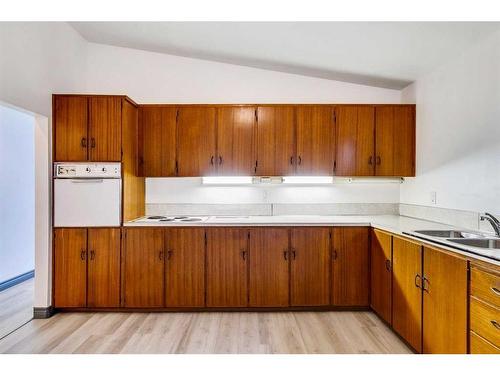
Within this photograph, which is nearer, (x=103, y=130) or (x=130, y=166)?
(x=103, y=130)

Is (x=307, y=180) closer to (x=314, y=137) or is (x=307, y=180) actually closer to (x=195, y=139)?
(x=314, y=137)

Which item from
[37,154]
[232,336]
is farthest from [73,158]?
[232,336]

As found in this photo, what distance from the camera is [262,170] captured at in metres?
3.50

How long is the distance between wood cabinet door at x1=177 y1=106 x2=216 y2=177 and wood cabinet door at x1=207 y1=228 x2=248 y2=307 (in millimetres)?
753

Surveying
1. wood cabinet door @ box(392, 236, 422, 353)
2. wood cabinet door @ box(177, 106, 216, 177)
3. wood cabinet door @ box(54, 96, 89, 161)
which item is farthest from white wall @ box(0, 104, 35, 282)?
wood cabinet door @ box(392, 236, 422, 353)

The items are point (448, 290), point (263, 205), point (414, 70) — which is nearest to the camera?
point (448, 290)

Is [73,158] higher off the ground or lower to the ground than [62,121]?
lower

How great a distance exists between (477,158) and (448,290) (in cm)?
125

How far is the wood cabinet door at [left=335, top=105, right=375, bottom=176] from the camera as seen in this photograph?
351cm

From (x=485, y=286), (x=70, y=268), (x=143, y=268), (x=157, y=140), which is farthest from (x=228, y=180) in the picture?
(x=485, y=286)

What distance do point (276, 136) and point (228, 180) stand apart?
29.9 inches

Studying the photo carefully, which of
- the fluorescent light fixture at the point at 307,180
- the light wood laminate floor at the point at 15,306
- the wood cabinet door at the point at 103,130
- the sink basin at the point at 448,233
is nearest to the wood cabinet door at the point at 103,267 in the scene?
the light wood laminate floor at the point at 15,306

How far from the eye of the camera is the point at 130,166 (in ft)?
10.9

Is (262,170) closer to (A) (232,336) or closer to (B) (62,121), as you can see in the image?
(A) (232,336)
